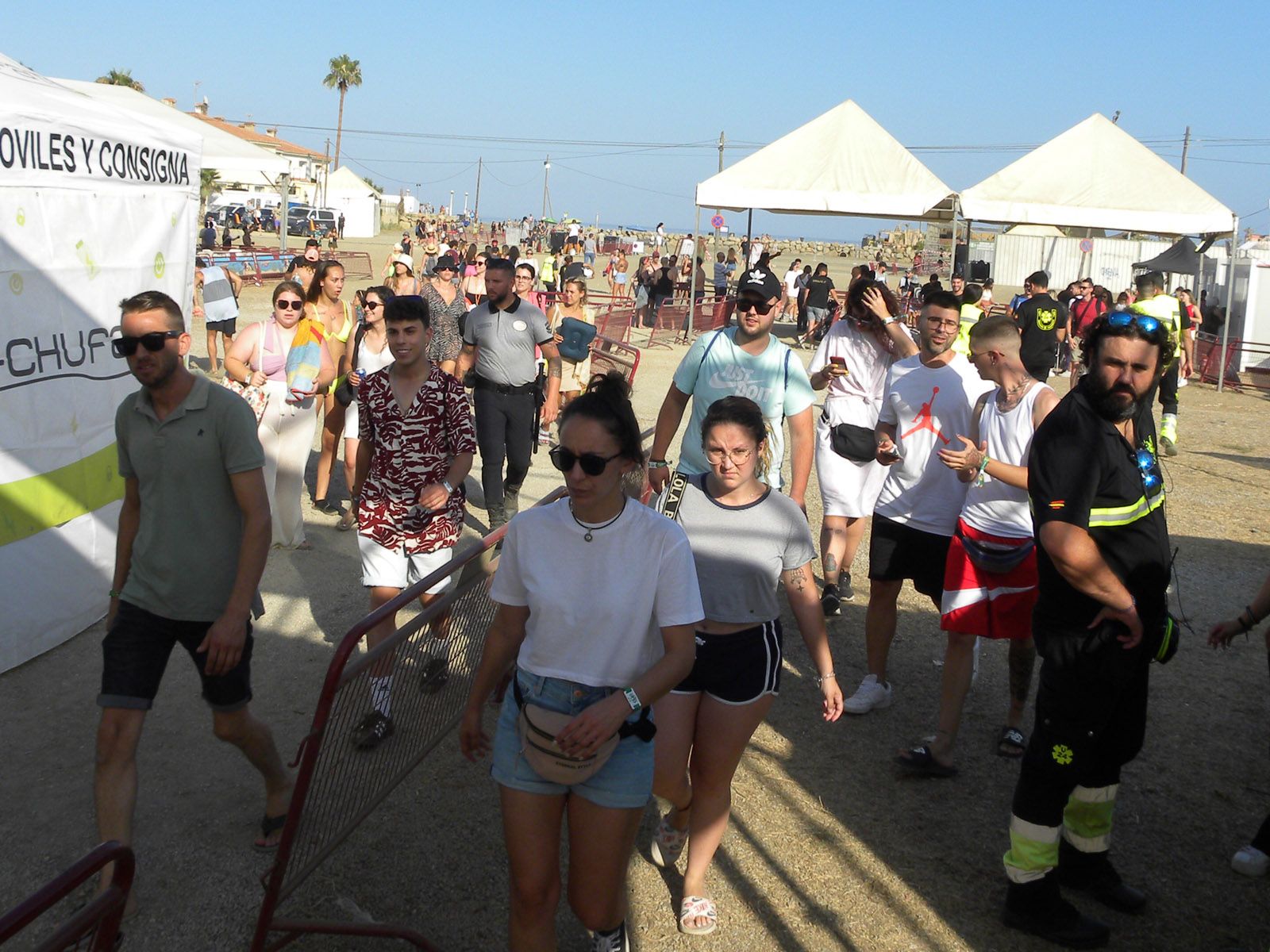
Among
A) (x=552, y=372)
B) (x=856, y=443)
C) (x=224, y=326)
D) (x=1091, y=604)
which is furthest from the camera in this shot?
(x=224, y=326)

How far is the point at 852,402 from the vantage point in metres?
6.48

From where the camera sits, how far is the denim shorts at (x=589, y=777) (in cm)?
285

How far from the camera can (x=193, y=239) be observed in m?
6.94

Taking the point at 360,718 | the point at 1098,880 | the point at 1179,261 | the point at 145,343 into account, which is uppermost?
the point at 1179,261

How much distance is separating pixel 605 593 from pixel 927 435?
2742 millimetres

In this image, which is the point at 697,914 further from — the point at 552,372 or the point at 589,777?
the point at 552,372

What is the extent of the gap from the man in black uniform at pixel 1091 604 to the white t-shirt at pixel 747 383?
1.63 m

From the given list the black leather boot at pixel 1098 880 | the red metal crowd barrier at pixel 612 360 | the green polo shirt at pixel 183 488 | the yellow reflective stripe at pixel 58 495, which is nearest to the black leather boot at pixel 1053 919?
the black leather boot at pixel 1098 880

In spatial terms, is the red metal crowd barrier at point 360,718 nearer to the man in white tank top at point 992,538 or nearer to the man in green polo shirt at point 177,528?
the man in green polo shirt at point 177,528

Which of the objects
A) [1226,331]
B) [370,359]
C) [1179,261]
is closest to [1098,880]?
[370,359]

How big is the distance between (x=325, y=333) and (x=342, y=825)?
4.82 m

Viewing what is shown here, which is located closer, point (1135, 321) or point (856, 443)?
point (1135, 321)

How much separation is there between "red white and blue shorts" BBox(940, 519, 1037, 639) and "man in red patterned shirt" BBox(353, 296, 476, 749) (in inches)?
86.0

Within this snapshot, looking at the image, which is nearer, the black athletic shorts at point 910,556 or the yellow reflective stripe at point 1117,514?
the yellow reflective stripe at point 1117,514
